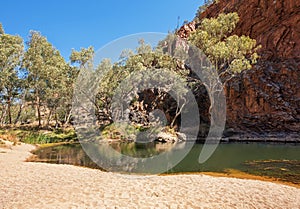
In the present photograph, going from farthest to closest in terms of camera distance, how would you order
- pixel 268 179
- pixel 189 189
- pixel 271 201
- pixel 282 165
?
→ pixel 282 165 < pixel 268 179 < pixel 189 189 < pixel 271 201

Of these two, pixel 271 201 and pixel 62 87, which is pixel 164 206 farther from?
pixel 62 87

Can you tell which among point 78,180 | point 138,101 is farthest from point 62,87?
point 78,180

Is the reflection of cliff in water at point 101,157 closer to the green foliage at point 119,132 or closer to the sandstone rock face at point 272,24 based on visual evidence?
the green foliage at point 119,132

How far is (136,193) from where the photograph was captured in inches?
311

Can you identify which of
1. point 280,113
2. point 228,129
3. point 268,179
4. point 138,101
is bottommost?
point 268,179

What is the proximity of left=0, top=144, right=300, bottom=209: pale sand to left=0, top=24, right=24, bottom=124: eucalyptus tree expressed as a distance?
97.2ft

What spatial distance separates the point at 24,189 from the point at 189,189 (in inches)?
231

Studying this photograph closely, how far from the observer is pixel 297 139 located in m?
30.5

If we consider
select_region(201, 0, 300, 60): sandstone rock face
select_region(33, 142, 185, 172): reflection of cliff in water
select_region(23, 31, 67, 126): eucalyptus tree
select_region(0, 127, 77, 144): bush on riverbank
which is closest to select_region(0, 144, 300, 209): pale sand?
select_region(33, 142, 185, 172): reflection of cliff in water

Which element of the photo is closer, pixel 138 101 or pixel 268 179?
pixel 268 179

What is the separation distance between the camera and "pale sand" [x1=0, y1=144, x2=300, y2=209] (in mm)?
6746

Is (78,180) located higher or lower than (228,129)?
lower

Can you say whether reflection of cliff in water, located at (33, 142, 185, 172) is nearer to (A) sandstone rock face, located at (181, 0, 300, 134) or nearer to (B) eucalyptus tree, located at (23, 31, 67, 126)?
(B) eucalyptus tree, located at (23, 31, 67, 126)

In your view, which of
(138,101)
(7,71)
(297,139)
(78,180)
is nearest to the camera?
(78,180)
